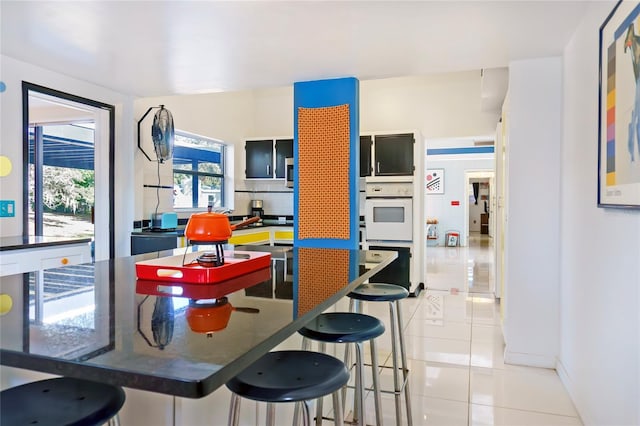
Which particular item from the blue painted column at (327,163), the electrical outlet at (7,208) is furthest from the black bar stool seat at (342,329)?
the electrical outlet at (7,208)

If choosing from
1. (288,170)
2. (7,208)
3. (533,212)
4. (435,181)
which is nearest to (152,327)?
(533,212)

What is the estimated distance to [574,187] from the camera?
2752 millimetres

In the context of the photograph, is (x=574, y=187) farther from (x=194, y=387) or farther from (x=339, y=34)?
(x=194, y=387)

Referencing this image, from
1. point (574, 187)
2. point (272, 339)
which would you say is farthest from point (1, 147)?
point (574, 187)

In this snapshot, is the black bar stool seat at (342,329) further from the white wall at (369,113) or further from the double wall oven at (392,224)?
the white wall at (369,113)

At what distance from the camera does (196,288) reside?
4.46 feet

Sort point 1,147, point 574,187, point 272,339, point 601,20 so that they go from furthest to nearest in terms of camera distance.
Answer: point 1,147 < point 574,187 < point 601,20 < point 272,339

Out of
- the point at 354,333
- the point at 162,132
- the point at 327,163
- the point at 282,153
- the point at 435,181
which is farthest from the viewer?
the point at 435,181

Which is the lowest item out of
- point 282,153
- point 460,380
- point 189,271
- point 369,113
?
point 460,380

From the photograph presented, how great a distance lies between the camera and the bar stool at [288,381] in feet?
3.67

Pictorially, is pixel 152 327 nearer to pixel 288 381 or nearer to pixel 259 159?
pixel 288 381

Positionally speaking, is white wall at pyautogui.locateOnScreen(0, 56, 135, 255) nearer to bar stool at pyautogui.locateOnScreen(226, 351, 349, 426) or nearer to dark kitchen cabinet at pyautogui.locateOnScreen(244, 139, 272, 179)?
dark kitchen cabinet at pyautogui.locateOnScreen(244, 139, 272, 179)

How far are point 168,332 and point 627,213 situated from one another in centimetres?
178

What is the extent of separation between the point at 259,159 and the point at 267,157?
14 cm
